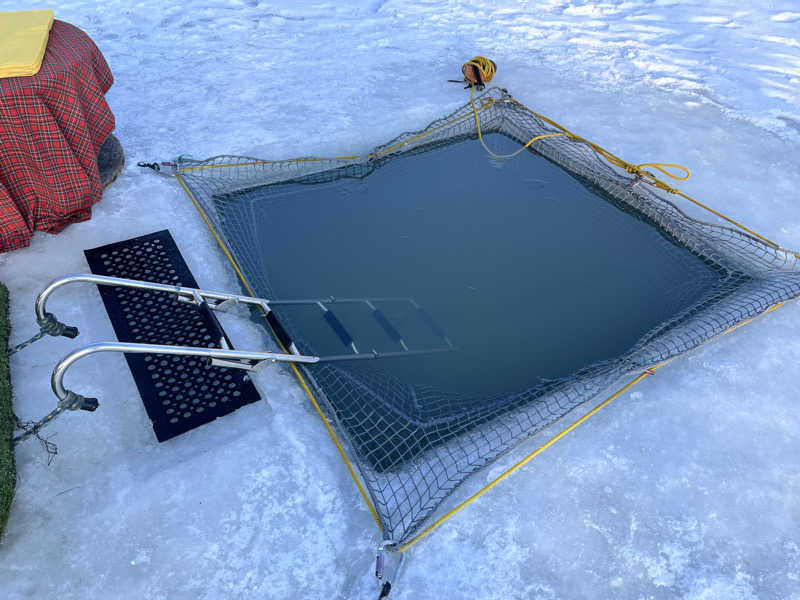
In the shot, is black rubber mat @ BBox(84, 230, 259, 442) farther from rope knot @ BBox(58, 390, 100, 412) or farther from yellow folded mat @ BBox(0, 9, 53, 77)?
yellow folded mat @ BBox(0, 9, 53, 77)

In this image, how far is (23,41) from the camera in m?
3.08

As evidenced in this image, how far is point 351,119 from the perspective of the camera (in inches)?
185

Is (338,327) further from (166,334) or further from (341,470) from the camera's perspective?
(341,470)

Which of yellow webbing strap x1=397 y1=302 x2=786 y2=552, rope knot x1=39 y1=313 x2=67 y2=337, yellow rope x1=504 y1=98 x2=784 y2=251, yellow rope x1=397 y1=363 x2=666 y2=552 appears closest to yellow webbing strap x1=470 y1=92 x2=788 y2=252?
yellow rope x1=504 y1=98 x2=784 y2=251

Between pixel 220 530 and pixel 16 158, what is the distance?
2.43 m

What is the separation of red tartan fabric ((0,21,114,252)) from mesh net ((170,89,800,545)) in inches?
27.2

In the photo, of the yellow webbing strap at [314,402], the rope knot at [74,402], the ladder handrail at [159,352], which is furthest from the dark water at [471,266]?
the rope knot at [74,402]

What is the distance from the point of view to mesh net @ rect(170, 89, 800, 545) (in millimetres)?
2611

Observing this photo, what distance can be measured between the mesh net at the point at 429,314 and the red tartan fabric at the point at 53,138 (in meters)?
0.69

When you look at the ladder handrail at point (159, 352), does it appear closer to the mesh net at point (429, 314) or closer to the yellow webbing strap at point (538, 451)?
the mesh net at point (429, 314)

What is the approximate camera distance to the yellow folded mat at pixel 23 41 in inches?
114

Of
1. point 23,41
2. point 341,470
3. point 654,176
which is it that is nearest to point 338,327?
point 341,470

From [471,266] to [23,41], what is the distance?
3.11 meters

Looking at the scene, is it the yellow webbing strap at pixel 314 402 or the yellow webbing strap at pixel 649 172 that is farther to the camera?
the yellow webbing strap at pixel 649 172
